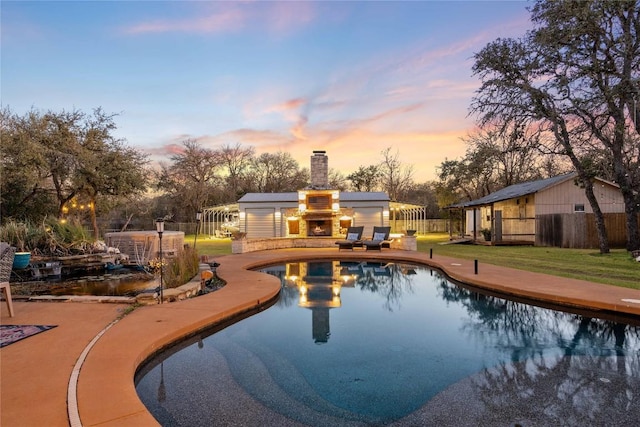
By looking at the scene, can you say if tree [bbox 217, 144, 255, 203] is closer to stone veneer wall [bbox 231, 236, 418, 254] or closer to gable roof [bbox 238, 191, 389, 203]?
gable roof [bbox 238, 191, 389, 203]

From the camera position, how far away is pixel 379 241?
15.9m

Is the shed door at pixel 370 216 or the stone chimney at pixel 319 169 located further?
the shed door at pixel 370 216

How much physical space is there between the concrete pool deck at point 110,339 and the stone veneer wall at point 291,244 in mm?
6405

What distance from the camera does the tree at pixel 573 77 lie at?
12.6 meters

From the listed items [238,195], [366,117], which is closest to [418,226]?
[366,117]

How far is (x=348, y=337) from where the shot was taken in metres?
5.23

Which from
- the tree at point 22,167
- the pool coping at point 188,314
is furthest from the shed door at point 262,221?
the pool coping at point 188,314

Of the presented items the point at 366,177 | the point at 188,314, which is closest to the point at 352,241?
the point at 188,314

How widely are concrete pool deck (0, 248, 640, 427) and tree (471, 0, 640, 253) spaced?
8854 millimetres

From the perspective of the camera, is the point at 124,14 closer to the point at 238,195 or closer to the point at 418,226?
the point at 418,226

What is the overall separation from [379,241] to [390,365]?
11.9 metres

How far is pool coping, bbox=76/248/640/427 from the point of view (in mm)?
2740

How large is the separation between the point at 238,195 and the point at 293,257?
26482mm

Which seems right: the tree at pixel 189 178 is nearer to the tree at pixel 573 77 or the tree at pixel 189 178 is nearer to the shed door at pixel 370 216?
the shed door at pixel 370 216
